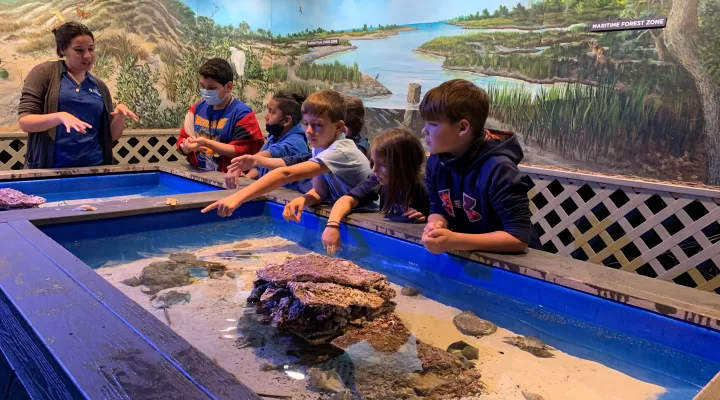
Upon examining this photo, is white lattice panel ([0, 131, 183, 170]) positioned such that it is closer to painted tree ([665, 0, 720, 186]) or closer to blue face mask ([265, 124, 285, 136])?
blue face mask ([265, 124, 285, 136])

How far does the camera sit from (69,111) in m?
3.39

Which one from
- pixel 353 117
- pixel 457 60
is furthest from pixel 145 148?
pixel 353 117

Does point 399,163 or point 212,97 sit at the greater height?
point 212,97

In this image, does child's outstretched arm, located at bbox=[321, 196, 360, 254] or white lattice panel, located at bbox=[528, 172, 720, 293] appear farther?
white lattice panel, located at bbox=[528, 172, 720, 293]

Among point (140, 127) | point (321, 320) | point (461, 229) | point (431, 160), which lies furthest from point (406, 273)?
point (140, 127)

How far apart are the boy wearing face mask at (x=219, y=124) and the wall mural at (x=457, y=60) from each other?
2.54 meters

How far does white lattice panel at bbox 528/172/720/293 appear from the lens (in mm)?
3303

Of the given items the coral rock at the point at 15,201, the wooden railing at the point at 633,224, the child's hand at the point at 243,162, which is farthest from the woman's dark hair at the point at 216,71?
the wooden railing at the point at 633,224

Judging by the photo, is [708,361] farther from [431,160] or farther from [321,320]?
[431,160]

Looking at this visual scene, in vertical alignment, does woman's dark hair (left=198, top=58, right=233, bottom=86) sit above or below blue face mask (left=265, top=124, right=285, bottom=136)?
above

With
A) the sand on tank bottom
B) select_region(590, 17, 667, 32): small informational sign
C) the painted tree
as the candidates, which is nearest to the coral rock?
the sand on tank bottom

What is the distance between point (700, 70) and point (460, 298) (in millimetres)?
2929

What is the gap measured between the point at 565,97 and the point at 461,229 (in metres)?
2.83

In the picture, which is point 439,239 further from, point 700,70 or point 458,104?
point 700,70
